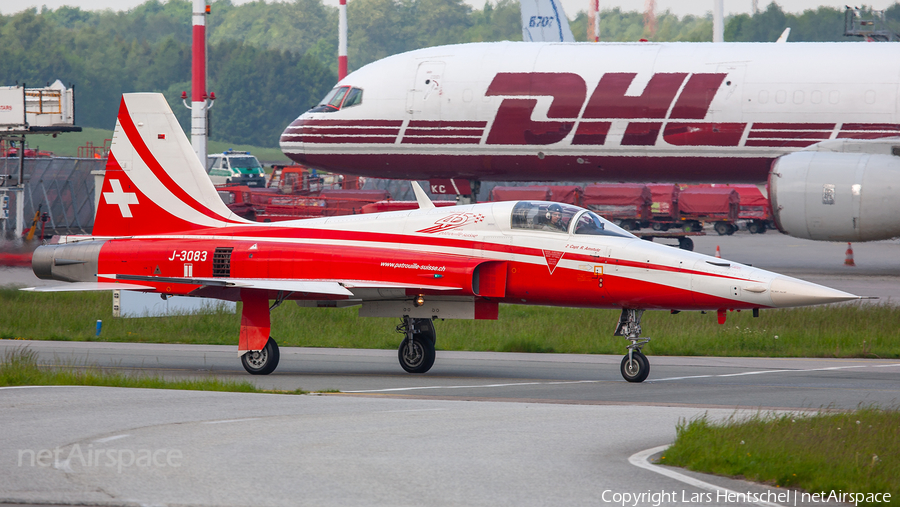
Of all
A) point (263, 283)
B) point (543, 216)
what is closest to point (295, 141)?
point (263, 283)


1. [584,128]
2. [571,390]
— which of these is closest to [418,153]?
[584,128]

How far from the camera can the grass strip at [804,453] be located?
295 inches

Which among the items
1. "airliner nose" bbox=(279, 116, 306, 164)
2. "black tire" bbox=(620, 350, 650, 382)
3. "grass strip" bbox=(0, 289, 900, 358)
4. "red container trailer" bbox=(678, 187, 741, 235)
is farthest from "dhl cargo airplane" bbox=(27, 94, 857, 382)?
"red container trailer" bbox=(678, 187, 741, 235)

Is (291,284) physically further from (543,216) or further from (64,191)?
(64,191)

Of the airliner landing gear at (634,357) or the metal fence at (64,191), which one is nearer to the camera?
the airliner landing gear at (634,357)

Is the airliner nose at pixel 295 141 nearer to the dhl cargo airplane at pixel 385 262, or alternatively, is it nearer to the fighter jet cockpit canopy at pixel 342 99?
the fighter jet cockpit canopy at pixel 342 99

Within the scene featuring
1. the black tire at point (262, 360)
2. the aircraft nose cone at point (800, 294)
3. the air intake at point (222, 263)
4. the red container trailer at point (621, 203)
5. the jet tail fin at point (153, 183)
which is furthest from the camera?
the red container trailer at point (621, 203)

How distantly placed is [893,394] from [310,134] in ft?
71.9

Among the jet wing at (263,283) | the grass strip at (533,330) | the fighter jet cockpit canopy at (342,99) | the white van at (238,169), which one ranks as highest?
the fighter jet cockpit canopy at (342,99)

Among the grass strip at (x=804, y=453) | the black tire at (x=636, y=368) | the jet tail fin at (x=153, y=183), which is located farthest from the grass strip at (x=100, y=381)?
the grass strip at (x=804, y=453)

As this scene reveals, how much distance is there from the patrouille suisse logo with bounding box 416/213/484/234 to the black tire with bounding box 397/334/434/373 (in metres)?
1.82

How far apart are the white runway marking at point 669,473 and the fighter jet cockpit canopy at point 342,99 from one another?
23915 millimetres

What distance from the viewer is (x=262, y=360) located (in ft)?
52.5

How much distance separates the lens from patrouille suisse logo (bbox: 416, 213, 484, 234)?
15787 mm
